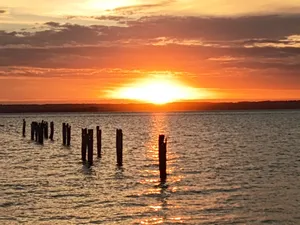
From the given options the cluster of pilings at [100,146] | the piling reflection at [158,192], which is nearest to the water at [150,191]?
the piling reflection at [158,192]

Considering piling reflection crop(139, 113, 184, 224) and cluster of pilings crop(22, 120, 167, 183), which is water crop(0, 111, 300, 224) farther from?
cluster of pilings crop(22, 120, 167, 183)

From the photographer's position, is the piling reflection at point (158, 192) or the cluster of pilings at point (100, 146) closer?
the piling reflection at point (158, 192)

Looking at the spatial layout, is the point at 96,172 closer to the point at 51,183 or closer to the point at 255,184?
the point at 51,183

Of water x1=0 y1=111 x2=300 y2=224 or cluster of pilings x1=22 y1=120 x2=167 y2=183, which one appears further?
cluster of pilings x1=22 y1=120 x2=167 y2=183

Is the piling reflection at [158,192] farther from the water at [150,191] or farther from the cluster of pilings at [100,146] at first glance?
the cluster of pilings at [100,146]

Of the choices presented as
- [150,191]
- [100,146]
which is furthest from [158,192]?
[100,146]

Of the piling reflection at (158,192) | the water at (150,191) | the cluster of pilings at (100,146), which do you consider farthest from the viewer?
the cluster of pilings at (100,146)

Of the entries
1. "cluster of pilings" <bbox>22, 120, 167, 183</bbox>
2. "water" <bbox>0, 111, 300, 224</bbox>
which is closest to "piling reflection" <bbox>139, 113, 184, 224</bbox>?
"water" <bbox>0, 111, 300, 224</bbox>

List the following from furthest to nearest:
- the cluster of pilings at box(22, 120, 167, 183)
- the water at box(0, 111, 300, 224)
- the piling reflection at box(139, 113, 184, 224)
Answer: the cluster of pilings at box(22, 120, 167, 183) < the water at box(0, 111, 300, 224) < the piling reflection at box(139, 113, 184, 224)

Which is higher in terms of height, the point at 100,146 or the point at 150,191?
the point at 100,146

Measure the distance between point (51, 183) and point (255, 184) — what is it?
33.5 ft

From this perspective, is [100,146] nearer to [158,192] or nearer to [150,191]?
[150,191]

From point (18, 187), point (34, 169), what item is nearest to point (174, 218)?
point (18, 187)

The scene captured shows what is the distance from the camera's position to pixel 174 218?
1981 centimetres
